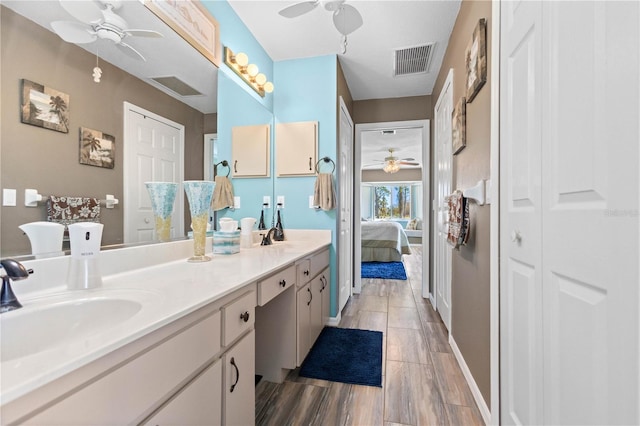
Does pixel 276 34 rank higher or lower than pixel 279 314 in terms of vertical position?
higher

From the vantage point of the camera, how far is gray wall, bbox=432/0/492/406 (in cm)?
148

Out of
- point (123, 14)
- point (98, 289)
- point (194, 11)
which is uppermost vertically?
point (194, 11)

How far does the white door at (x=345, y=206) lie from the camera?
301 cm

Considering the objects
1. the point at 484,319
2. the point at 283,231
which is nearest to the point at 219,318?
the point at 484,319

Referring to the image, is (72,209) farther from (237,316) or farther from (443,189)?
(443,189)

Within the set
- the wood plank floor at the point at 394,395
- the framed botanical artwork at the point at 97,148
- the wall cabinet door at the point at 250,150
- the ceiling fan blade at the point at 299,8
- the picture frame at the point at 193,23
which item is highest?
the ceiling fan blade at the point at 299,8

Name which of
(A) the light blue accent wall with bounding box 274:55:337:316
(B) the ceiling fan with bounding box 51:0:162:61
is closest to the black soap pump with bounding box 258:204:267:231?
(A) the light blue accent wall with bounding box 274:55:337:316

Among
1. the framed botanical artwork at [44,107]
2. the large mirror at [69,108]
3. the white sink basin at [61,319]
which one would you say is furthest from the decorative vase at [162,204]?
the white sink basin at [61,319]

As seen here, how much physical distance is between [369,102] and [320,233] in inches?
84.7

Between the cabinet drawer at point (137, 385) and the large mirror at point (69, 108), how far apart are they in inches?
24.7

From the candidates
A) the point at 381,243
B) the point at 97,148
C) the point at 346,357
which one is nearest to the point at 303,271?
the point at 346,357

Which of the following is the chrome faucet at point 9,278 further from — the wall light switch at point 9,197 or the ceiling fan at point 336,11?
the ceiling fan at point 336,11

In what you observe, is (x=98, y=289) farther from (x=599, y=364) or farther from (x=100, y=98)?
(x=599, y=364)

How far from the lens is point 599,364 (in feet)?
2.30
